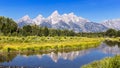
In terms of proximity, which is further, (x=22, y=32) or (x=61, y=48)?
(x=22, y=32)

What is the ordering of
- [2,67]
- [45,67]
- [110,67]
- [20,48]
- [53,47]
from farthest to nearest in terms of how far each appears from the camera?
[53,47], [20,48], [45,67], [2,67], [110,67]

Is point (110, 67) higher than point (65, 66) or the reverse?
higher

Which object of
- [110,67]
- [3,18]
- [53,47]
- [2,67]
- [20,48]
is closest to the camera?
[110,67]

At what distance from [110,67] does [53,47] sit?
6776 cm

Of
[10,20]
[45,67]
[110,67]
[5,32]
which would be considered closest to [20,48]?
[45,67]

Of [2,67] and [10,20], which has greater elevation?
[10,20]

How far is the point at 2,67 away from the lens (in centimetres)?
5103

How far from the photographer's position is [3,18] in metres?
194

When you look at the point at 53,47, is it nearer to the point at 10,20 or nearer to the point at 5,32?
the point at 5,32

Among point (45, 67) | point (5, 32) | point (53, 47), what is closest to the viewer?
point (45, 67)

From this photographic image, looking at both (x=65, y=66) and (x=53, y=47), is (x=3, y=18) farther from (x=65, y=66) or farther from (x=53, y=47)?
(x=65, y=66)

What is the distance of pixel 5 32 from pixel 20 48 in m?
98.2

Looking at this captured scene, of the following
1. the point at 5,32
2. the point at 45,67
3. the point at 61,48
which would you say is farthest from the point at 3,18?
the point at 45,67

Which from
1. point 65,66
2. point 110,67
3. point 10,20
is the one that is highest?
point 10,20
